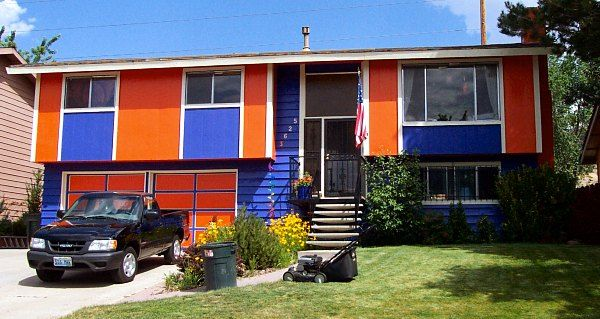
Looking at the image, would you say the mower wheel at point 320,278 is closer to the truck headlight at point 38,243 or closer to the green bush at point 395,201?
the truck headlight at point 38,243

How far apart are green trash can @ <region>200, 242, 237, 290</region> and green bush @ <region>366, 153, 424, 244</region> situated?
632 centimetres

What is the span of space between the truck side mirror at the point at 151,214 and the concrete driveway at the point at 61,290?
119cm

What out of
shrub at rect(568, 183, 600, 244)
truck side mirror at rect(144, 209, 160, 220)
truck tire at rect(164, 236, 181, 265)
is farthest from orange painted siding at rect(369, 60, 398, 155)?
truck side mirror at rect(144, 209, 160, 220)

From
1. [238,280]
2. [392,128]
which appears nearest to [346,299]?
[238,280]

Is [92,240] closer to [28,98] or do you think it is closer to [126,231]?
[126,231]

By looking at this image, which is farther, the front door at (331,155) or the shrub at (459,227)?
the front door at (331,155)

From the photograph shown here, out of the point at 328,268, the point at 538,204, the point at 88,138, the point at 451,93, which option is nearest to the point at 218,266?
the point at 328,268

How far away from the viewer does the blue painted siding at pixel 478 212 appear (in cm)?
1566

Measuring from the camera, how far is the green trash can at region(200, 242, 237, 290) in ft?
30.6

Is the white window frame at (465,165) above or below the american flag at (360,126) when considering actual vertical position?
below

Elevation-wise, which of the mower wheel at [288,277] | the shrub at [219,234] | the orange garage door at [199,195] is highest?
the orange garage door at [199,195]

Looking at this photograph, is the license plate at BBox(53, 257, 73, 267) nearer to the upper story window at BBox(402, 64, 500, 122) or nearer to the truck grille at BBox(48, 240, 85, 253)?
the truck grille at BBox(48, 240, 85, 253)

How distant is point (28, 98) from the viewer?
68.8ft

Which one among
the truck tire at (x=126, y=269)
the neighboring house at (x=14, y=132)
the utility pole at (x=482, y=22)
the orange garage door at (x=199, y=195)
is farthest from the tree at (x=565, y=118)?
the truck tire at (x=126, y=269)
